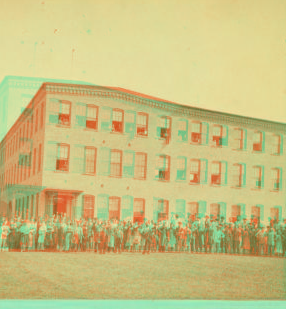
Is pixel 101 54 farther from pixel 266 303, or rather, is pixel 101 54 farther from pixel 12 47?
pixel 266 303

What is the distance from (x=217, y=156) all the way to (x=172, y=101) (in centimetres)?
119

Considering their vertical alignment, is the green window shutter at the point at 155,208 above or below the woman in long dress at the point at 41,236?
above

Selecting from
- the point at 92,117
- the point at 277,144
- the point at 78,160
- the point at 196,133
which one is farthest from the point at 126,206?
the point at 277,144

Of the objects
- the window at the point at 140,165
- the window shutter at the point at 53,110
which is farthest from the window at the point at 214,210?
the window shutter at the point at 53,110

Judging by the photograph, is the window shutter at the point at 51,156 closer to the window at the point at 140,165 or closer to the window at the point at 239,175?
the window at the point at 140,165

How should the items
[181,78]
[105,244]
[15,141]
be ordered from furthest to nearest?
[181,78]
[105,244]
[15,141]

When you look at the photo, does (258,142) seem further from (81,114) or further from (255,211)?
(81,114)

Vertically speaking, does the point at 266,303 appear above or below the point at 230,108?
below

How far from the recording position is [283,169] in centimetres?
775

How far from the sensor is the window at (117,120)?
6992 mm

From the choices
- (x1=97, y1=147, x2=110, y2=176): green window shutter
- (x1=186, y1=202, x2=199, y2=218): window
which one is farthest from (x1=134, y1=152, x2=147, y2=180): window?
(x1=186, y1=202, x2=199, y2=218): window

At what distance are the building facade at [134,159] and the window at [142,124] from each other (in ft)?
0.05

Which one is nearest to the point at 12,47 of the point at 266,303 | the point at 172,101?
the point at 172,101

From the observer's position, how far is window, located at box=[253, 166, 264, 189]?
7.66 metres
